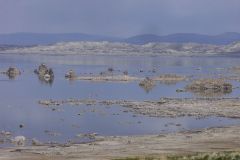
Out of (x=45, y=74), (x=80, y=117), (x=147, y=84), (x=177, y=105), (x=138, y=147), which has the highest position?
(x=45, y=74)

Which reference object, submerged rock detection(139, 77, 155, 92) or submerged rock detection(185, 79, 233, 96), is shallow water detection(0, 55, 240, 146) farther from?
submerged rock detection(139, 77, 155, 92)

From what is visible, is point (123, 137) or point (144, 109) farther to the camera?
point (144, 109)

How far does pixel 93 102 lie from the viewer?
295 feet

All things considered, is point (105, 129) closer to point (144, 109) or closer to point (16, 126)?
point (16, 126)

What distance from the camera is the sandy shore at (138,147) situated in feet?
154

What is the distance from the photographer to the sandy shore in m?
46.9

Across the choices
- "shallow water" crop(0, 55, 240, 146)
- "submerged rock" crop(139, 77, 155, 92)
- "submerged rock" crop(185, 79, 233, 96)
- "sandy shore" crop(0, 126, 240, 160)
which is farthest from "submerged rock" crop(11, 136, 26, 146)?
"submerged rock" crop(139, 77, 155, 92)

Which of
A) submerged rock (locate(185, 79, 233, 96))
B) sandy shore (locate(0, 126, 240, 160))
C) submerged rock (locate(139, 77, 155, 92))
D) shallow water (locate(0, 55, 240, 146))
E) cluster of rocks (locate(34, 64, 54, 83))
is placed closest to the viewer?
sandy shore (locate(0, 126, 240, 160))

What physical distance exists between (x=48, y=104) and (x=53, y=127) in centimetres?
2099

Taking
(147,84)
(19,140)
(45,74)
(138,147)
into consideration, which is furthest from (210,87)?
(19,140)

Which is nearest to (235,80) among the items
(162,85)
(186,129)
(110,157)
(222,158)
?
(162,85)

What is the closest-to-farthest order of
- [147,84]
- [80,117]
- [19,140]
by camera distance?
[19,140] < [80,117] < [147,84]

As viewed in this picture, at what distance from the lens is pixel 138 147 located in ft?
168

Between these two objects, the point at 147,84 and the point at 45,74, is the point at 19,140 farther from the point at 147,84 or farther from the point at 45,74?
the point at 45,74
